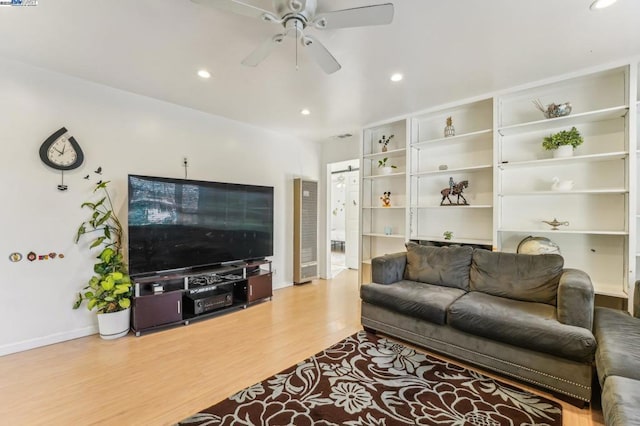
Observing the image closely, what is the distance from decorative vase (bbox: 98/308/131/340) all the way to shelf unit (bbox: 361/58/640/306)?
3.05 m

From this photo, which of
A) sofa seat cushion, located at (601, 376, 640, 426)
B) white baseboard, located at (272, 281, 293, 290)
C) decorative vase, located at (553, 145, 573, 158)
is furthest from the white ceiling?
white baseboard, located at (272, 281, 293, 290)

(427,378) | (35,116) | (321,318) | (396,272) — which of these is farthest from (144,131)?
(427,378)

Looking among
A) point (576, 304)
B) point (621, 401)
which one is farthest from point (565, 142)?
point (621, 401)

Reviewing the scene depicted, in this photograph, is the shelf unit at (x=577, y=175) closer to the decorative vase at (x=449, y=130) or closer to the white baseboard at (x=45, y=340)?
the decorative vase at (x=449, y=130)

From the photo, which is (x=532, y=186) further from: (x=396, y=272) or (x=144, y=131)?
(x=144, y=131)

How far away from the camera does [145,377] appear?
2158 millimetres

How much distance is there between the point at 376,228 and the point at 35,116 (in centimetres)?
418

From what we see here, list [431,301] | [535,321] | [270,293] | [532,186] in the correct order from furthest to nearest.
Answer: [270,293] → [532,186] → [431,301] → [535,321]

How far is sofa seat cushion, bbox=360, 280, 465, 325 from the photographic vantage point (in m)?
2.46

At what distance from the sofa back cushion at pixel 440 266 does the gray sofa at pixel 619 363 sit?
1038mm

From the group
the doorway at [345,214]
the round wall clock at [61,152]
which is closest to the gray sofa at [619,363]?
the doorway at [345,214]

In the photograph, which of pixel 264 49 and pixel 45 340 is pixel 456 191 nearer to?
pixel 264 49

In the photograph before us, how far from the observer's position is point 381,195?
4449 millimetres

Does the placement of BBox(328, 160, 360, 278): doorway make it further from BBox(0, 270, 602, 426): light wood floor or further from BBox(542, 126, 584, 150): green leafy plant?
BBox(542, 126, 584, 150): green leafy plant
